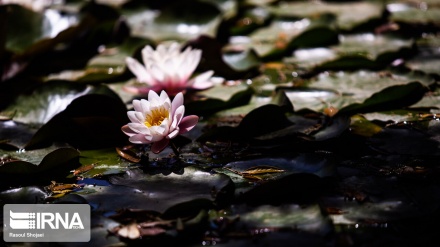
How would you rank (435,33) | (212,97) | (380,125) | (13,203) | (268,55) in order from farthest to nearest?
(435,33)
(268,55)
(212,97)
(380,125)
(13,203)

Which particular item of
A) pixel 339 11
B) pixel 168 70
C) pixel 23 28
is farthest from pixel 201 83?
pixel 339 11

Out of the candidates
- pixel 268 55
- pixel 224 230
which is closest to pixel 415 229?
pixel 224 230

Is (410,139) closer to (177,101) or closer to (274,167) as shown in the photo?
(274,167)

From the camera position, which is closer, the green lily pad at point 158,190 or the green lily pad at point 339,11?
the green lily pad at point 158,190

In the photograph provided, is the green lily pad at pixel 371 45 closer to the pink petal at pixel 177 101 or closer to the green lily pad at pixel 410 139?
the green lily pad at pixel 410 139

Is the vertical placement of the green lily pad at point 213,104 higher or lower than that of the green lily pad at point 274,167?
higher

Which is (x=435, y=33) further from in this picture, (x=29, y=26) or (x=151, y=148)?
(x=29, y=26)

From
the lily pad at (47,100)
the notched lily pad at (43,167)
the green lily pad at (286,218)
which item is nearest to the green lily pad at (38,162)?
the notched lily pad at (43,167)
